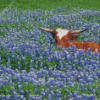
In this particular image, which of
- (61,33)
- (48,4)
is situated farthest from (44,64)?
(48,4)

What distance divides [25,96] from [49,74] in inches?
47.1

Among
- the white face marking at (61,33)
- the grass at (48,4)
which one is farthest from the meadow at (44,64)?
the grass at (48,4)

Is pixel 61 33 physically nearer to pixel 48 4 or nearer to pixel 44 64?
pixel 44 64

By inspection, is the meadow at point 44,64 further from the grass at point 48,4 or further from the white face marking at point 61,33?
the grass at point 48,4

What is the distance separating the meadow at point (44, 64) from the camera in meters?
4.80

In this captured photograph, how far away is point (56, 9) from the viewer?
14156mm

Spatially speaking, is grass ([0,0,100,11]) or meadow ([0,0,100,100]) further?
grass ([0,0,100,11])

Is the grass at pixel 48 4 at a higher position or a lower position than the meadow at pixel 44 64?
higher

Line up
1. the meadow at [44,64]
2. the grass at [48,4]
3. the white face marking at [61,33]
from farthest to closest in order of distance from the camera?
the grass at [48,4] → the white face marking at [61,33] → the meadow at [44,64]

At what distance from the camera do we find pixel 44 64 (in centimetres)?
652

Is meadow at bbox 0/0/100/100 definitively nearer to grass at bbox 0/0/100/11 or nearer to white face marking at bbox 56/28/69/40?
white face marking at bbox 56/28/69/40

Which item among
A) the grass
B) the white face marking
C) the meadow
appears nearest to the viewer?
the meadow

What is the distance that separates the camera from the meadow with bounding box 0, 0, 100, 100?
480 cm

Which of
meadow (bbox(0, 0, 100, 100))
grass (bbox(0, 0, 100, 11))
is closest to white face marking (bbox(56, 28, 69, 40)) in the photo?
meadow (bbox(0, 0, 100, 100))
